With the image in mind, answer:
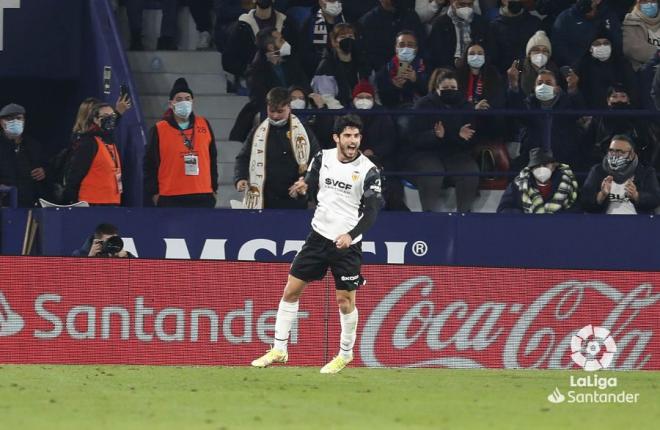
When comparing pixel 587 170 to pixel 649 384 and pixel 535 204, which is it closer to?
pixel 535 204

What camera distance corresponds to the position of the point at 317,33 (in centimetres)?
1975

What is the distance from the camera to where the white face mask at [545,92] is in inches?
738

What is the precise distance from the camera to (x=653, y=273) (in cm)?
1612

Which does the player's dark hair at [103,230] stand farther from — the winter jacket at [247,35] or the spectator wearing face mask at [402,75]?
the spectator wearing face mask at [402,75]

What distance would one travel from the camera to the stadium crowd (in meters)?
18.0

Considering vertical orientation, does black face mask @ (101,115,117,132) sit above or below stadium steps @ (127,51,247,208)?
below

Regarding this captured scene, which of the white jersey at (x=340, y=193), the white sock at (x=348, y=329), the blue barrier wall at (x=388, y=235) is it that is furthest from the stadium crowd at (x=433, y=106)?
the white sock at (x=348, y=329)

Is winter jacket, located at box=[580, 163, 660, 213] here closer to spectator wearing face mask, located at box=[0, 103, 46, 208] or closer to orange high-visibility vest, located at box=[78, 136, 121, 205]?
orange high-visibility vest, located at box=[78, 136, 121, 205]

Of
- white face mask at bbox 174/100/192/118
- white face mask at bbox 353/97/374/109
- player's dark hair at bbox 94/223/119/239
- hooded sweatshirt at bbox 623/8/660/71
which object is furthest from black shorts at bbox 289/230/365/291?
hooded sweatshirt at bbox 623/8/660/71

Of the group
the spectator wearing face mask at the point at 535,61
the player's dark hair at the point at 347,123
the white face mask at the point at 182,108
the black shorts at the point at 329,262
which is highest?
the spectator wearing face mask at the point at 535,61

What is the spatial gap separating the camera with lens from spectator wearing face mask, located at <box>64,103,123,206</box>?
4.64 ft

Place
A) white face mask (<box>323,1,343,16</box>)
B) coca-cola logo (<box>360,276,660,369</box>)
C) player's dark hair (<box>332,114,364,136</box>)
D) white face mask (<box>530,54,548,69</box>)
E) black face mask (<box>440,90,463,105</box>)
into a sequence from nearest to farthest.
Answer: player's dark hair (<box>332,114,364,136</box>)
coca-cola logo (<box>360,276,660,369</box>)
black face mask (<box>440,90,463,105</box>)
white face mask (<box>530,54,548,69</box>)
white face mask (<box>323,1,343,16</box>)

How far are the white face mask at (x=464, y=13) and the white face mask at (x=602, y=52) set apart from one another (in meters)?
1.48

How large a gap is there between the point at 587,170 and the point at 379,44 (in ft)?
9.10
